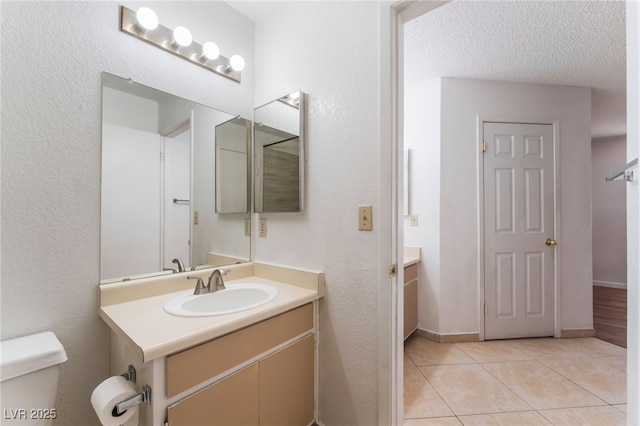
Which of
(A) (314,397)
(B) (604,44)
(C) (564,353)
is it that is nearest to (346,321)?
(A) (314,397)

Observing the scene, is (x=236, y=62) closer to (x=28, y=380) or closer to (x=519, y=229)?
(x=28, y=380)

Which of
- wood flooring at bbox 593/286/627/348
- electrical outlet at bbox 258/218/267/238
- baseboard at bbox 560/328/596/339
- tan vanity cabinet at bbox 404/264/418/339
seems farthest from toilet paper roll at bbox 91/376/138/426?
wood flooring at bbox 593/286/627/348

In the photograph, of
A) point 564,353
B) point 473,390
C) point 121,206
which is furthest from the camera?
point 564,353

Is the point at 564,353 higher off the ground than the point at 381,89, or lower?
lower

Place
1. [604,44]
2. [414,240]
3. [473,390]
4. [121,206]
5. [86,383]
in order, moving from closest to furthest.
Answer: [86,383]
[121,206]
[473,390]
[604,44]
[414,240]

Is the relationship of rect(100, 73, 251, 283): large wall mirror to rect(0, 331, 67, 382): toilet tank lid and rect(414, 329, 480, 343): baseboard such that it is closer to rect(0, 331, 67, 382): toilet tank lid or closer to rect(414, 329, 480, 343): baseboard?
rect(0, 331, 67, 382): toilet tank lid

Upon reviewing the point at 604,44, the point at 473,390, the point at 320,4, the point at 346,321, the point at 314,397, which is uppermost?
the point at 604,44

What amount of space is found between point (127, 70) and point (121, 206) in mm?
646

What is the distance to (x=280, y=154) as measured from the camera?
159 cm

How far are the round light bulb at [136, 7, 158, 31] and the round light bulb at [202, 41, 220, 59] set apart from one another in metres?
0.26

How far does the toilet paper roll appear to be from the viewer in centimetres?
79

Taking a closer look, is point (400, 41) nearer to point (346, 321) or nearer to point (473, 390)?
point (346, 321)

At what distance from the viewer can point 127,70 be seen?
1.24 meters

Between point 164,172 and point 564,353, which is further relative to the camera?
point 564,353
